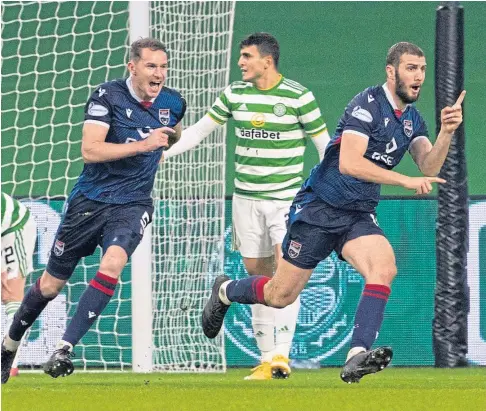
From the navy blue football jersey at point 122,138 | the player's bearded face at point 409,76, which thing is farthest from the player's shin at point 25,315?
the player's bearded face at point 409,76

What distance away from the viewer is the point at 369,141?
23.3ft

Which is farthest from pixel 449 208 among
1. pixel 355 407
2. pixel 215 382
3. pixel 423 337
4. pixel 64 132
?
pixel 355 407

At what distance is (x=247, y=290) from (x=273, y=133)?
5.01ft

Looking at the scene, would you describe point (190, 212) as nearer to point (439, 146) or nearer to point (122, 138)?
point (122, 138)

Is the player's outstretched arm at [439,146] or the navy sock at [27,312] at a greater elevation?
the player's outstretched arm at [439,146]

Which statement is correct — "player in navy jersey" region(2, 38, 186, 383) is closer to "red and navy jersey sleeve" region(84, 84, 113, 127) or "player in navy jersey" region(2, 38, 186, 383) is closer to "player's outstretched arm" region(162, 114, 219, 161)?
"red and navy jersey sleeve" region(84, 84, 113, 127)

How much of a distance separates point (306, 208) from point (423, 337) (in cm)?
355

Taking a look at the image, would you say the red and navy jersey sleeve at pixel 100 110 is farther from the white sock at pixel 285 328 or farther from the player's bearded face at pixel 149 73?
the white sock at pixel 285 328

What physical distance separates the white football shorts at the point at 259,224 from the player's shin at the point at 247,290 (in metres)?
1.05

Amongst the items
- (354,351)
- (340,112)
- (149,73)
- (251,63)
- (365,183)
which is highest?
(251,63)

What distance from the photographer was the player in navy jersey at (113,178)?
25.9ft

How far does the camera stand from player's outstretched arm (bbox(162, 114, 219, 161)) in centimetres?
927

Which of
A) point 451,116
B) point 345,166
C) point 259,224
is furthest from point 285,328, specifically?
point 451,116

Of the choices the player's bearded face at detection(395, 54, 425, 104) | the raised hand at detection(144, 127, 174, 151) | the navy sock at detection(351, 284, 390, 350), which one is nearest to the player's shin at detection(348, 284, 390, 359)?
the navy sock at detection(351, 284, 390, 350)
